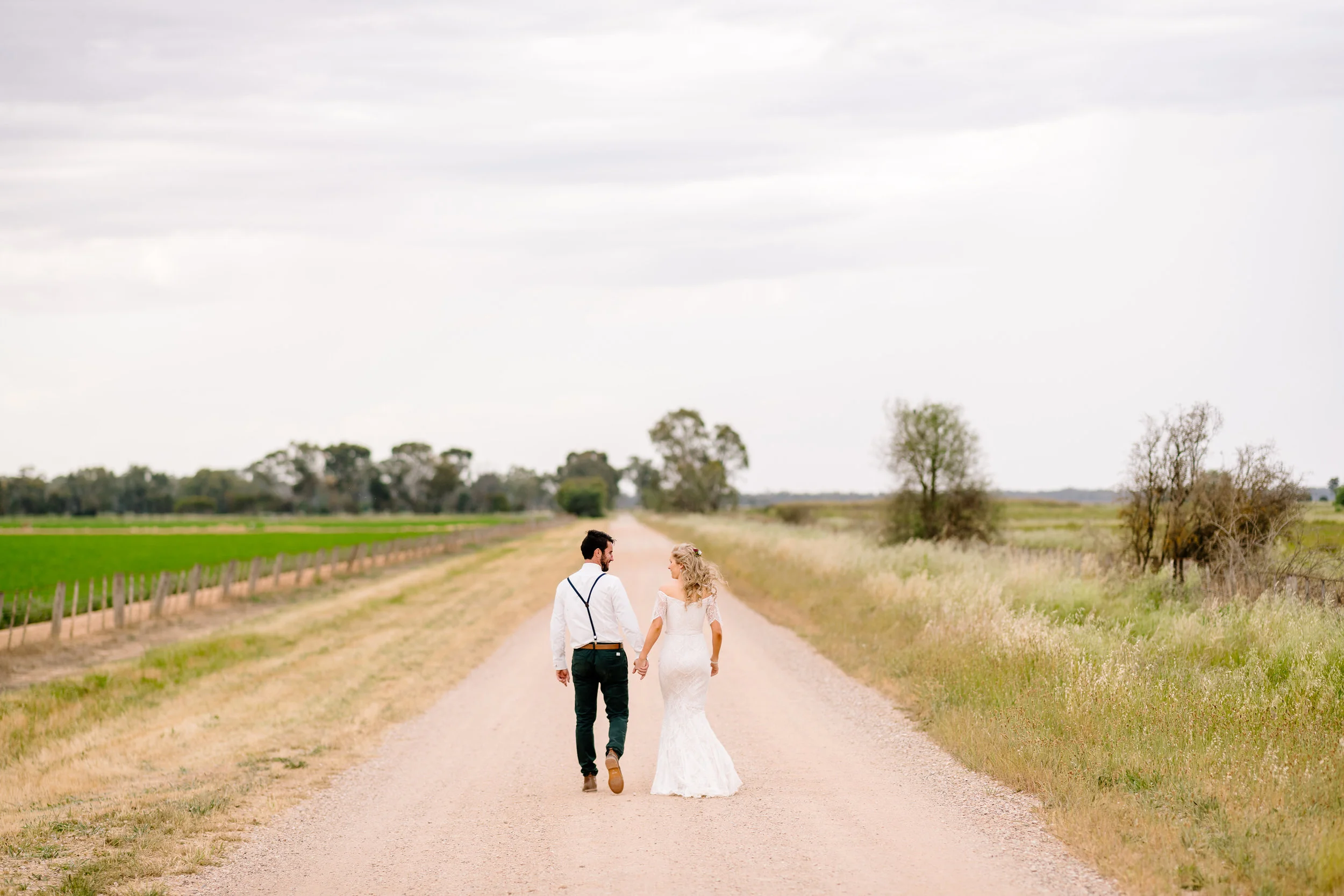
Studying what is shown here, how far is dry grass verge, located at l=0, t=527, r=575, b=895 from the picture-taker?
773cm

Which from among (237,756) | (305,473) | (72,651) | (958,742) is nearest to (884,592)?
(958,742)

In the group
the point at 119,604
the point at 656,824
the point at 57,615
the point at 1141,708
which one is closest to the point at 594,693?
the point at 656,824

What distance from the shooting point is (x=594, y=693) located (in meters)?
9.08

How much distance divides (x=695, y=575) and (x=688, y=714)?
112cm

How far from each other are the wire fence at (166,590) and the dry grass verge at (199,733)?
8.09 feet

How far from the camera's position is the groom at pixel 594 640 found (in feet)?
29.2

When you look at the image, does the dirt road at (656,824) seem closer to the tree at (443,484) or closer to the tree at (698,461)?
the tree at (698,461)

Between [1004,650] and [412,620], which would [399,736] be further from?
[412,620]

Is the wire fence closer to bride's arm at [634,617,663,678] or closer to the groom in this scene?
the groom

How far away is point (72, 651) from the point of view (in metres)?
21.9

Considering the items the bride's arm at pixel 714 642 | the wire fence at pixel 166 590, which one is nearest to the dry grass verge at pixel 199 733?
the wire fence at pixel 166 590

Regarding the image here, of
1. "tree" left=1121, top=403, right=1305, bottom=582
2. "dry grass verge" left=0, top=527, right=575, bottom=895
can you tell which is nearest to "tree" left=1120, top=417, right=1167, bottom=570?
"tree" left=1121, top=403, right=1305, bottom=582

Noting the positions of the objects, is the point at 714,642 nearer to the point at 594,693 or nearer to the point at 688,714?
the point at 688,714

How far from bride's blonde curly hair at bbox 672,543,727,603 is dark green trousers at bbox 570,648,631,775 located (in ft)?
2.39
